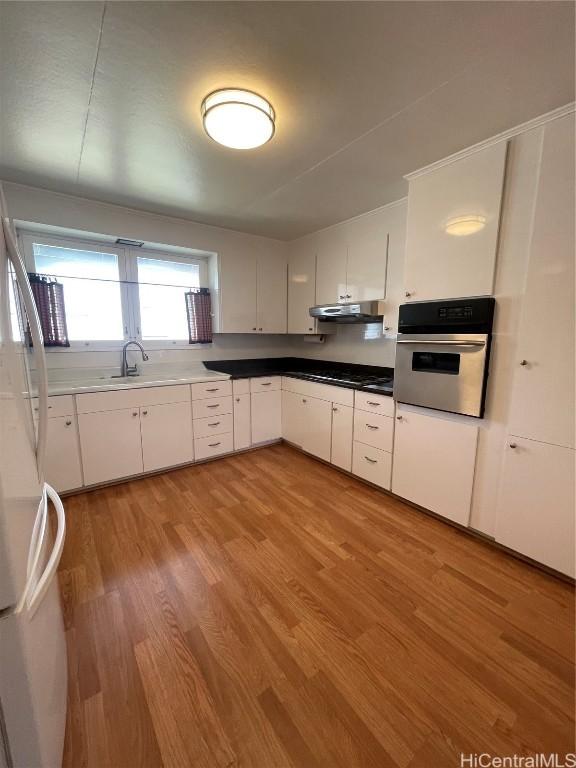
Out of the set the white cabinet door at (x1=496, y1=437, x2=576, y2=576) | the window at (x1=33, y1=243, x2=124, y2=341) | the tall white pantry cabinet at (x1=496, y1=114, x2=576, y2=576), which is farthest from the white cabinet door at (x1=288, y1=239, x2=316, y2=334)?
the white cabinet door at (x1=496, y1=437, x2=576, y2=576)

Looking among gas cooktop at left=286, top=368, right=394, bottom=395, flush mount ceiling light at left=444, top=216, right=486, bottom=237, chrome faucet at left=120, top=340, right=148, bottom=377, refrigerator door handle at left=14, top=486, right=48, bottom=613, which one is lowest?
refrigerator door handle at left=14, top=486, right=48, bottom=613

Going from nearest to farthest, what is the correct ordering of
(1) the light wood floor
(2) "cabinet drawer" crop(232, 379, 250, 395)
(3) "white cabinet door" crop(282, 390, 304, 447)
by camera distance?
(1) the light wood floor, (2) "cabinet drawer" crop(232, 379, 250, 395), (3) "white cabinet door" crop(282, 390, 304, 447)

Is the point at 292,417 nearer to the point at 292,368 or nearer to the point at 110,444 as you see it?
the point at 292,368

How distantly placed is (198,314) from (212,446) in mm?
1465

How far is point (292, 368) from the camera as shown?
13.8ft

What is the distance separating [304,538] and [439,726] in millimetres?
1063

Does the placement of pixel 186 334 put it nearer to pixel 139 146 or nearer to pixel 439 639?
pixel 139 146

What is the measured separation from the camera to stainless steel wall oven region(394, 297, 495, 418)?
6.10 ft

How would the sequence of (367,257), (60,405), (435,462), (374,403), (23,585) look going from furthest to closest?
(367,257)
(374,403)
(60,405)
(435,462)
(23,585)

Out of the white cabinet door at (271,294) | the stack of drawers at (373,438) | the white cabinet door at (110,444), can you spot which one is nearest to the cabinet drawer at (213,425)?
the white cabinet door at (110,444)

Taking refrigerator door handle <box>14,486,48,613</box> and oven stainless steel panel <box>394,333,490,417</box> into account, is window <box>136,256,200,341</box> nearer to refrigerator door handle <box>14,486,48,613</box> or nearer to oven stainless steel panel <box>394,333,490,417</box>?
oven stainless steel panel <box>394,333,490,417</box>

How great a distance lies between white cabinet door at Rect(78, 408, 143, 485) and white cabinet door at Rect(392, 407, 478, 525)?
2.23 m

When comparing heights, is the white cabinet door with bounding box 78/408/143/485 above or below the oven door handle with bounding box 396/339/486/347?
below

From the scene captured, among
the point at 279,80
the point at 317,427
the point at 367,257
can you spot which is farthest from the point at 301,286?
the point at 279,80
